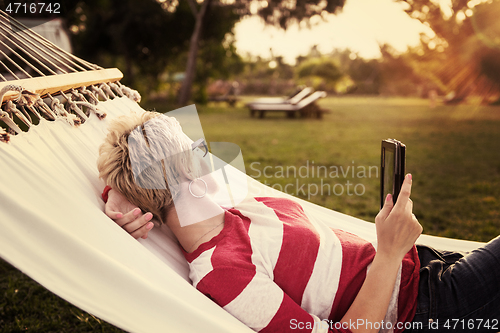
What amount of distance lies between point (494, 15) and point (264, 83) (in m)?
16.6

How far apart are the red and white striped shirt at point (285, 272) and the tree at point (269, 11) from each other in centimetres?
1287

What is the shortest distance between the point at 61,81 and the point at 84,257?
89cm

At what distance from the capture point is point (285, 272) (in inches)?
40.7

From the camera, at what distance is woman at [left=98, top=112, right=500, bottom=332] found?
0.97m

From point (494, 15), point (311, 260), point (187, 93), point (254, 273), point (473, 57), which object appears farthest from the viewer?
point (187, 93)

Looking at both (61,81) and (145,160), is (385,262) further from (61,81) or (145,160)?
(61,81)

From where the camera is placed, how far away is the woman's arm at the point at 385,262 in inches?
38.1

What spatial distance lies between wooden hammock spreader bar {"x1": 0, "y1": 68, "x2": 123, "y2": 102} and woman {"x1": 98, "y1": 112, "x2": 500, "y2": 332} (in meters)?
0.43

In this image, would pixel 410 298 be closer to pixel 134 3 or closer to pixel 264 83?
pixel 134 3

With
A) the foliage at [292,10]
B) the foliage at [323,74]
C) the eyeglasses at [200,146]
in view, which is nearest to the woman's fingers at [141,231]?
the eyeglasses at [200,146]

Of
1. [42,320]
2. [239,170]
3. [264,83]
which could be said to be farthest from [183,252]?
[264,83]

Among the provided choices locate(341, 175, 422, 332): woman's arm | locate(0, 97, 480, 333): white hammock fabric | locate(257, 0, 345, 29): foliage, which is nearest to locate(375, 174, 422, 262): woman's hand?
locate(341, 175, 422, 332): woman's arm

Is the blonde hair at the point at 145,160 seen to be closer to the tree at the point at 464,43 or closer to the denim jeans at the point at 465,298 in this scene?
the denim jeans at the point at 465,298

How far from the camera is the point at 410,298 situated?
1125 millimetres
